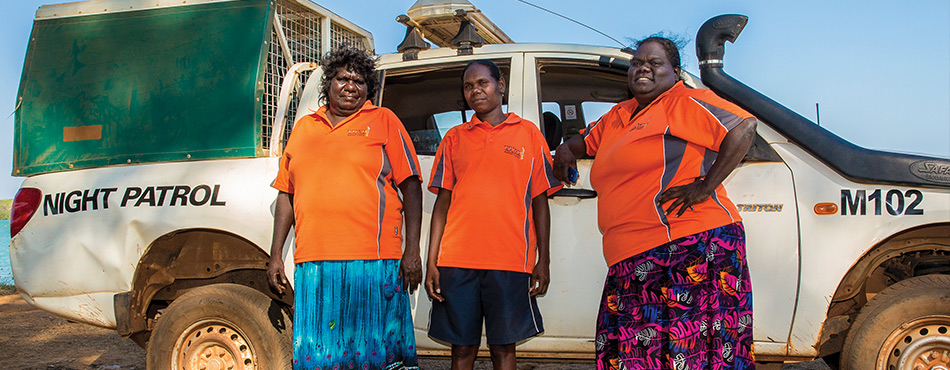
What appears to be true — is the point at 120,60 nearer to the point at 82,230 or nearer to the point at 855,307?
the point at 82,230

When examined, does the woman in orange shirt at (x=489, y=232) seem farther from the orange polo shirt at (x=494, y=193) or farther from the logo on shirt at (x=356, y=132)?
the logo on shirt at (x=356, y=132)

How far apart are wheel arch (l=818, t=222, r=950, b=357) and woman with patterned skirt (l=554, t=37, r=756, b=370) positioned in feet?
2.56

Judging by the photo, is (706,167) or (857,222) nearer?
(706,167)

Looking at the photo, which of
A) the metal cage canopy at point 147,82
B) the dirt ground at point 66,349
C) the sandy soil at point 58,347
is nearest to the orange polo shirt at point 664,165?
the dirt ground at point 66,349

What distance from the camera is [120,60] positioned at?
3578mm

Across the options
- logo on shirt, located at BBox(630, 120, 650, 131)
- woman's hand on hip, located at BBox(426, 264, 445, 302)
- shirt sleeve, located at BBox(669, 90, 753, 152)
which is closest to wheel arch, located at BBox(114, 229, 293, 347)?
woman's hand on hip, located at BBox(426, 264, 445, 302)

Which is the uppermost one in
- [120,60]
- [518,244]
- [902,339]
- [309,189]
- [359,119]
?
[120,60]

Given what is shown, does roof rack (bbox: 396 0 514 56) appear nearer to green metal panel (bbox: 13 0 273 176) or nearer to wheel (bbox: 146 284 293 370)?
green metal panel (bbox: 13 0 273 176)

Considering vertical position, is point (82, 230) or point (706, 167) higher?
point (706, 167)

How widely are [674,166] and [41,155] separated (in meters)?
3.26

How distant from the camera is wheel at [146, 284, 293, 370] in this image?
326 centimetres

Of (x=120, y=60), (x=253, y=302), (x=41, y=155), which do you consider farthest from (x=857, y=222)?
(x=41, y=155)

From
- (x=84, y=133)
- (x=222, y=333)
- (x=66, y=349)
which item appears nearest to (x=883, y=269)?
(x=222, y=333)

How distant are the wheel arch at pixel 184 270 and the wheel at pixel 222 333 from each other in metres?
0.16
